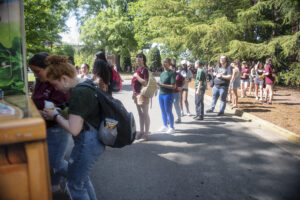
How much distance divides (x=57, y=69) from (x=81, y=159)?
2.65ft

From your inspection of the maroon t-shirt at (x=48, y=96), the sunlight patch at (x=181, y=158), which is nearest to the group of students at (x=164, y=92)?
the sunlight patch at (x=181, y=158)

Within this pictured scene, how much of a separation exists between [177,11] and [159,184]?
19201 mm

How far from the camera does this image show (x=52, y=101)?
2.77m

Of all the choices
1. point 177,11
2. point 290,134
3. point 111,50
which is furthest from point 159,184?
point 111,50

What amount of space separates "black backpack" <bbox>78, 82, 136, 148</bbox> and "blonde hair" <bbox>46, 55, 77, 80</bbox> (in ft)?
0.68

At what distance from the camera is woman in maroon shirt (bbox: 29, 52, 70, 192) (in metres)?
2.77

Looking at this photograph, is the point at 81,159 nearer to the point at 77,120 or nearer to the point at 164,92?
the point at 77,120

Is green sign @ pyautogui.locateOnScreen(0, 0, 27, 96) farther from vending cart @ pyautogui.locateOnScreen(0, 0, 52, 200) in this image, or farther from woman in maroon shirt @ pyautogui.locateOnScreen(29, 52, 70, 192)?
vending cart @ pyautogui.locateOnScreen(0, 0, 52, 200)

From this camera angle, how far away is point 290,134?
5.83 m

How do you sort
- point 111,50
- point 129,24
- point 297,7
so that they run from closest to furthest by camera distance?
point 297,7 → point 129,24 → point 111,50

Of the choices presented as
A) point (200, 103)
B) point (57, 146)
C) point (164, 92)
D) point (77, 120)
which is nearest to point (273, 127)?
point (200, 103)

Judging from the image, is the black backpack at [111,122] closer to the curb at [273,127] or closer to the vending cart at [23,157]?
the vending cart at [23,157]

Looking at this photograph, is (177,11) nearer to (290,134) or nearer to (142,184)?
(290,134)

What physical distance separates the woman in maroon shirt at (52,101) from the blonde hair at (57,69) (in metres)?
0.47
